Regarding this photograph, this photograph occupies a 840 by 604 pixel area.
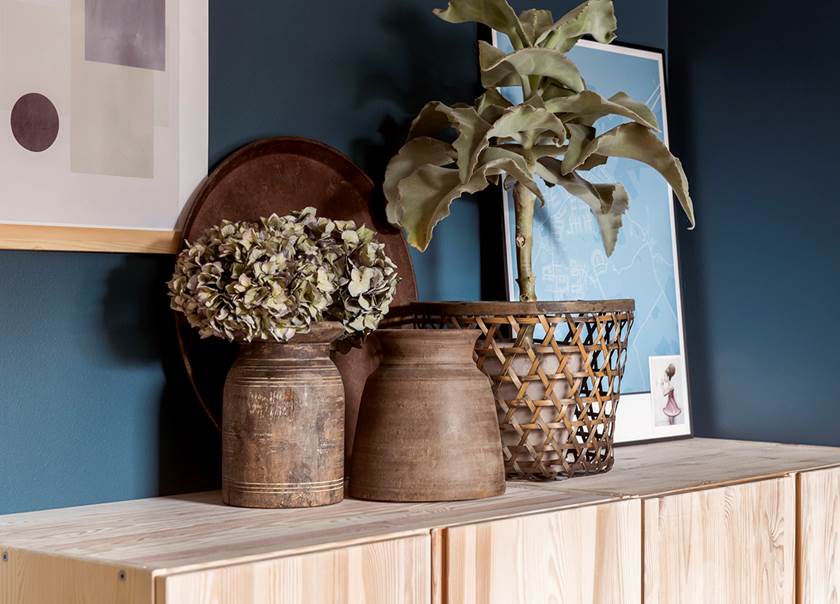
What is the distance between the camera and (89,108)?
1545 mm

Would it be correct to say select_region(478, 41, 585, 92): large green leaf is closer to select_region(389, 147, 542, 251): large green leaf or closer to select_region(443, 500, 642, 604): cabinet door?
select_region(389, 147, 542, 251): large green leaf

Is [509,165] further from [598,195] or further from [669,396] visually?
[669,396]

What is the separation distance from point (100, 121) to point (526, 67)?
662mm

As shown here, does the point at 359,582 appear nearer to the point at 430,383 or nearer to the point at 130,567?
the point at 130,567

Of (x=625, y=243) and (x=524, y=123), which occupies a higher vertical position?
(x=524, y=123)

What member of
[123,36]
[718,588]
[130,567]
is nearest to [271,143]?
[123,36]

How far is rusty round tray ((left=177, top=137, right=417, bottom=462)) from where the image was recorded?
1.66 metres

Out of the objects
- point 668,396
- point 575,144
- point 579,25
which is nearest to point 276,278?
point 575,144

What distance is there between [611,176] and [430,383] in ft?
2.82

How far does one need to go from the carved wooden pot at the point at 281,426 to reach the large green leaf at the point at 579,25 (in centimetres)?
65

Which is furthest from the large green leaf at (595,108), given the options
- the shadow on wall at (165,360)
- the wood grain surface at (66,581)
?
the wood grain surface at (66,581)

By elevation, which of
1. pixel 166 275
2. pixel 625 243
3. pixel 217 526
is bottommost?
pixel 217 526

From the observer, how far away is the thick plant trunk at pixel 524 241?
1.89 metres

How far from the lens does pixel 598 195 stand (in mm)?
1904
